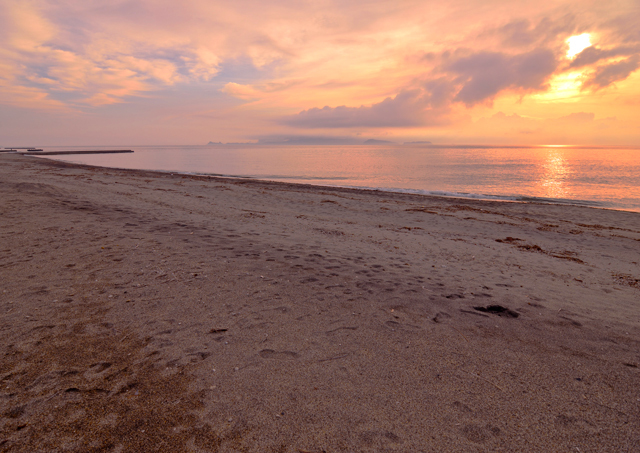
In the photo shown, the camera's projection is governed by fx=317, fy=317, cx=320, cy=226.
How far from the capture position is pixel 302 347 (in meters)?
4.28

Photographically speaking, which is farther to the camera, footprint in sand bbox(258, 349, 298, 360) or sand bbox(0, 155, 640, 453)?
footprint in sand bbox(258, 349, 298, 360)

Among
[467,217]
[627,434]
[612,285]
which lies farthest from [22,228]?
[467,217]

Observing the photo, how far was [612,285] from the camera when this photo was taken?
25.3 ft

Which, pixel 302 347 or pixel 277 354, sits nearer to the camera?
pixel 277 354

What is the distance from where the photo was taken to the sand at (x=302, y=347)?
2938mm

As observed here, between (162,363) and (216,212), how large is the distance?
10.9m

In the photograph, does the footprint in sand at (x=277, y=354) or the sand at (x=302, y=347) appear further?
the footprint in sand at (x=277, y=354)

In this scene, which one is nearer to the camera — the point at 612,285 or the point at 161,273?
the point at 161,273

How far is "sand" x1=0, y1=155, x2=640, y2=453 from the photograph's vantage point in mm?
2938

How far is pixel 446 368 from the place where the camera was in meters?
3.94

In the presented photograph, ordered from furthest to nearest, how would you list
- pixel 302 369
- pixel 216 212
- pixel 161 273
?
pixel 216 212 < pixel 161 273 < pixel 302 369

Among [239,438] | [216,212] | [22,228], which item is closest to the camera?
[239,438]

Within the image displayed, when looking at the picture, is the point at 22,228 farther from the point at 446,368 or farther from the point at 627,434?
the point at 627,434

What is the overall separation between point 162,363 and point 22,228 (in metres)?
8.78
